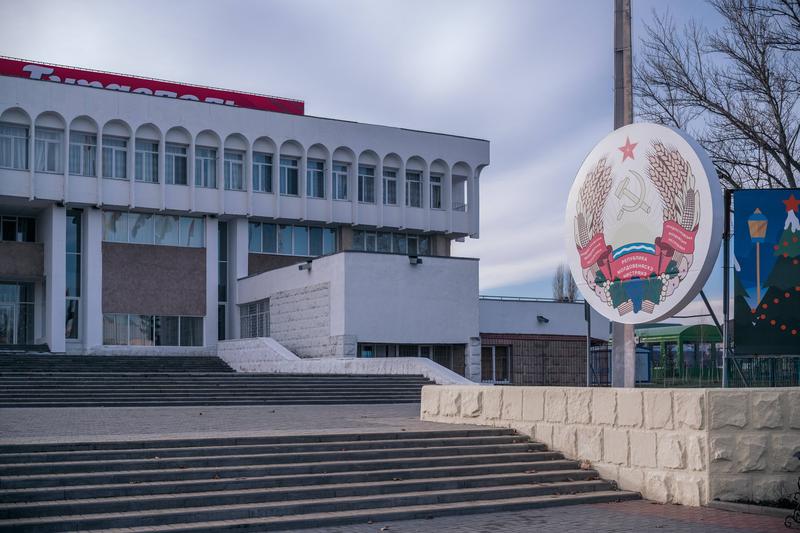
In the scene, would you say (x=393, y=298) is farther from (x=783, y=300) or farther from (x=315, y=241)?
(x=783, y=300)

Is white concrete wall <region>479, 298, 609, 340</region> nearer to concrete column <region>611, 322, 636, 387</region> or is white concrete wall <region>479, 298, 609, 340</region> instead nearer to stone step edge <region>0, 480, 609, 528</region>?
concrete column <region>611, 322, 636, 387</region>

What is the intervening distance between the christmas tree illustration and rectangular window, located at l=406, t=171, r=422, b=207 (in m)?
35.6

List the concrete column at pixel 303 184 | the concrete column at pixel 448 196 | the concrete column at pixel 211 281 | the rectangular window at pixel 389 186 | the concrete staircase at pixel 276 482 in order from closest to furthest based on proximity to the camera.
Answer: the concrete staircase at pixel 276 482, the concrete column at pixel 211 281, the concrete column at pixel 303 184, the rectangular window at pixel 389 186, the concrete column at pixel 448 196

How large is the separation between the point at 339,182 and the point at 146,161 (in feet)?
31.9

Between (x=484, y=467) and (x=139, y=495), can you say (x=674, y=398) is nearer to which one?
(x=484, y=467)

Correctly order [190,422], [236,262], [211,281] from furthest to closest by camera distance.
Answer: [236,262] → [211,281] → [190,422]

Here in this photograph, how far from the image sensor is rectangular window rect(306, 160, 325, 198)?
1863 inches

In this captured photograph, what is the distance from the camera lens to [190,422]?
17.0m

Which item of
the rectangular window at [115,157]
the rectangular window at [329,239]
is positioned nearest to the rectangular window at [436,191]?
the rectangular window at [329,239]

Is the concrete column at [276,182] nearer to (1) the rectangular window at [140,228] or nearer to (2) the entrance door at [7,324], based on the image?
(1) the rectangular window at [140,228]

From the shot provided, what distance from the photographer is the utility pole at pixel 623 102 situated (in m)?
14.5

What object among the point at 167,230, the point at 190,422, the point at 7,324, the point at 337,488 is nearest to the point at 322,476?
the point at 337,488

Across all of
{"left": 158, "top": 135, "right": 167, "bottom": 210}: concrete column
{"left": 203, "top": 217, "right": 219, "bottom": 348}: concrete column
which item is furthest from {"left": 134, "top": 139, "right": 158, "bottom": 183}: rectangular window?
{"left": 203, "top": 217, "right": 219, "bottom": 348}: concrete column

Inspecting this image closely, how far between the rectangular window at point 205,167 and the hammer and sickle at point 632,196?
3346 cm
